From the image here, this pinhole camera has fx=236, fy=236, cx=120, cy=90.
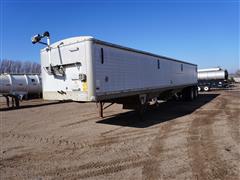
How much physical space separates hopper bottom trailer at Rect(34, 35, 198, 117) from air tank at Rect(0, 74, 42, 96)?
485 inches

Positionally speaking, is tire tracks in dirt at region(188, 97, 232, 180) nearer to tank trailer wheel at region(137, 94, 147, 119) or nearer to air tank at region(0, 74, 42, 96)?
tank trailer wheel at region(137, 94, 147, 119)

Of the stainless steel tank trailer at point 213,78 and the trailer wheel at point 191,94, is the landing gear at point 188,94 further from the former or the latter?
the stainless steel tank trailer at point 213,78

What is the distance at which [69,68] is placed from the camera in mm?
8547

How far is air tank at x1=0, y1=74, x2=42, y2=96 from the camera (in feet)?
66.7

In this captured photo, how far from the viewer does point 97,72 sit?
26.0 ft

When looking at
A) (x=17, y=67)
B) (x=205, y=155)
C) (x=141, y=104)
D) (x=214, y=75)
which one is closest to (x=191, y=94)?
(x=141, y=104)

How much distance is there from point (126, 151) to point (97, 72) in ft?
9.59

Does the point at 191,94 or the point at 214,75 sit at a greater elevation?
the point at 214,75

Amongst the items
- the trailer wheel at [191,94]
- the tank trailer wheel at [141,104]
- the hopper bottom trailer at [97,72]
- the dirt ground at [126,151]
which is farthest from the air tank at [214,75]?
the tank trailer wheel at [141,104]

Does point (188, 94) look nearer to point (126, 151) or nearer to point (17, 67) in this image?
point (126, 151)

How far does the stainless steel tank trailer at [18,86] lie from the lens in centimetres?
2020

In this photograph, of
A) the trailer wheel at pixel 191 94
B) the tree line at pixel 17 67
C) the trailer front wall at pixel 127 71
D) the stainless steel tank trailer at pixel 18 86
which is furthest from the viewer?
the tree line at pixel 17 67

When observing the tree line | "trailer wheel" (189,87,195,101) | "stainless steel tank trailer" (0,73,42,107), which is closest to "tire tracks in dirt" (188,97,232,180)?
"trailer wheel" (189,87,195,101)

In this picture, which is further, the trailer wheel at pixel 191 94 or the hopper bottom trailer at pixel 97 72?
the trailer wheel at pixel 191 94
